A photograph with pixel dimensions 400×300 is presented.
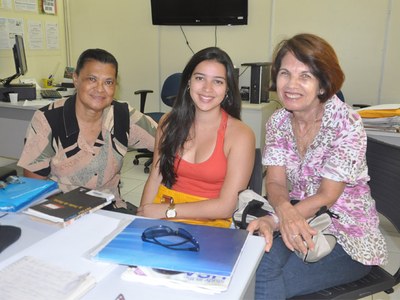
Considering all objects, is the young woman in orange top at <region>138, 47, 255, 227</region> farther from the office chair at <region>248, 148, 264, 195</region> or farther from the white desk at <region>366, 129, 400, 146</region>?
the white desk at <region>366, 129, 400, 146</region>

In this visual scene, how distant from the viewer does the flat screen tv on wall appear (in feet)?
14.3

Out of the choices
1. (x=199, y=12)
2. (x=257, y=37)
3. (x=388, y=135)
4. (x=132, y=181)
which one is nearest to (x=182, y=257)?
(x=388, y=135)

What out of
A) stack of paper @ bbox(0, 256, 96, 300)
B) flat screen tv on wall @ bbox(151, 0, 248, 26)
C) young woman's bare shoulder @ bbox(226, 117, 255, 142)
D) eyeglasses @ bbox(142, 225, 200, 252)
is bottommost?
stack of paper @ bbox(0, 256, 96, 300)

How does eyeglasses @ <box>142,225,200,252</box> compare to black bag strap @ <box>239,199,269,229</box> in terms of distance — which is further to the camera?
black bag strap @ <box>239,199,269,229</box>

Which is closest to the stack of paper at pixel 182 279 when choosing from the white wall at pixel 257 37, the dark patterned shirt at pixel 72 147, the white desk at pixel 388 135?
the dark patterned shirt at pixel 72 147

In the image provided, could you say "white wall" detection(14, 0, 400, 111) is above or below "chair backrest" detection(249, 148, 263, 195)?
above

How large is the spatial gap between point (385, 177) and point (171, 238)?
93cm

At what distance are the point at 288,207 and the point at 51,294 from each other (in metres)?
0.86

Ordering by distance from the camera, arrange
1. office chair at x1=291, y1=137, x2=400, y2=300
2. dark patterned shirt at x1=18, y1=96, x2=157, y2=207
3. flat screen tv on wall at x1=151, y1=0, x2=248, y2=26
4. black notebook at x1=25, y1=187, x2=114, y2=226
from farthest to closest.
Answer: flat screen tv on wall at x1=151, y1=0, x2=248, y2=26, dark patterned shirt at x1=18, y1=96, x2=157, y2=207, office chair at x1=291, y1=137, x2=400, y2=300, black notebook at x1=25, y1=187, x2=114, y2=226

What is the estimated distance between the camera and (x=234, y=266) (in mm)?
920

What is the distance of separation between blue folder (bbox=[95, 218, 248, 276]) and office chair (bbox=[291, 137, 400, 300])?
47 centimetres

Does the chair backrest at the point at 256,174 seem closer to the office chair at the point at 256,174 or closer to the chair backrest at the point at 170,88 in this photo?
the office chair at the point at 256,174

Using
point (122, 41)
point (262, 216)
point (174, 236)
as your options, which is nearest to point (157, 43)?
point (122, 41)

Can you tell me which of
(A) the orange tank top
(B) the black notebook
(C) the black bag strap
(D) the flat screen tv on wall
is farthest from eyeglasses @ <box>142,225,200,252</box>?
(D) the flat screen tv on wall
